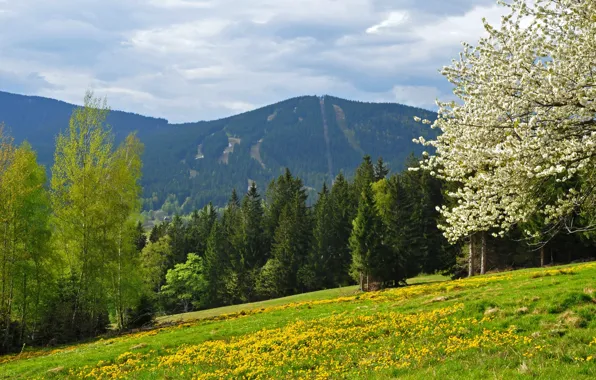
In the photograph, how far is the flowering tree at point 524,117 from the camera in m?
10.7

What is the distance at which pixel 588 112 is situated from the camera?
10820 mm

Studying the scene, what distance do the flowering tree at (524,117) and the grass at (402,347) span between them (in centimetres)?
377

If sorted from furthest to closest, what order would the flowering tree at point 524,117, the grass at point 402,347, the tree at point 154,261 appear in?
the tree at point 154,261, the grass at point 402,347, the flowering tree at point 524,117

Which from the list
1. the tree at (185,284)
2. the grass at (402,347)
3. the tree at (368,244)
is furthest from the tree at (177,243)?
the grass at (402,347)

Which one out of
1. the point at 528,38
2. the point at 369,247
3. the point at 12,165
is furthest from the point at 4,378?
the point at 369,247

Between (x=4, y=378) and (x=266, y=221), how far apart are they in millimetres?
82699

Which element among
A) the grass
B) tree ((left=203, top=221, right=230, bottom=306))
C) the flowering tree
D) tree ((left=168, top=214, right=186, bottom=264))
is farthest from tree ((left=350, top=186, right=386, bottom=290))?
tree ((left=168, top=214, right=186, bottom=264))

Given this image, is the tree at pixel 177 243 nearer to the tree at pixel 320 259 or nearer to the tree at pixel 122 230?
the tree at pixel 320 259

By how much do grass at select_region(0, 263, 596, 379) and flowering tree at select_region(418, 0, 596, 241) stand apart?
3.77m

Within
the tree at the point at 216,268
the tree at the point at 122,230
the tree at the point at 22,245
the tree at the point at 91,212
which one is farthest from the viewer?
the tree at the point at 216,268

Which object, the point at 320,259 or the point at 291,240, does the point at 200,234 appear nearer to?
the point at 291,240

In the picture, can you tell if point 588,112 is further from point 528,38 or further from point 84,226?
point 84,226

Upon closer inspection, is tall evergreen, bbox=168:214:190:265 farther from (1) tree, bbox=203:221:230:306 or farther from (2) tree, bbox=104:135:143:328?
(2) tree, bbox=104:135:143:328

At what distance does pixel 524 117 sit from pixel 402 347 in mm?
9389
